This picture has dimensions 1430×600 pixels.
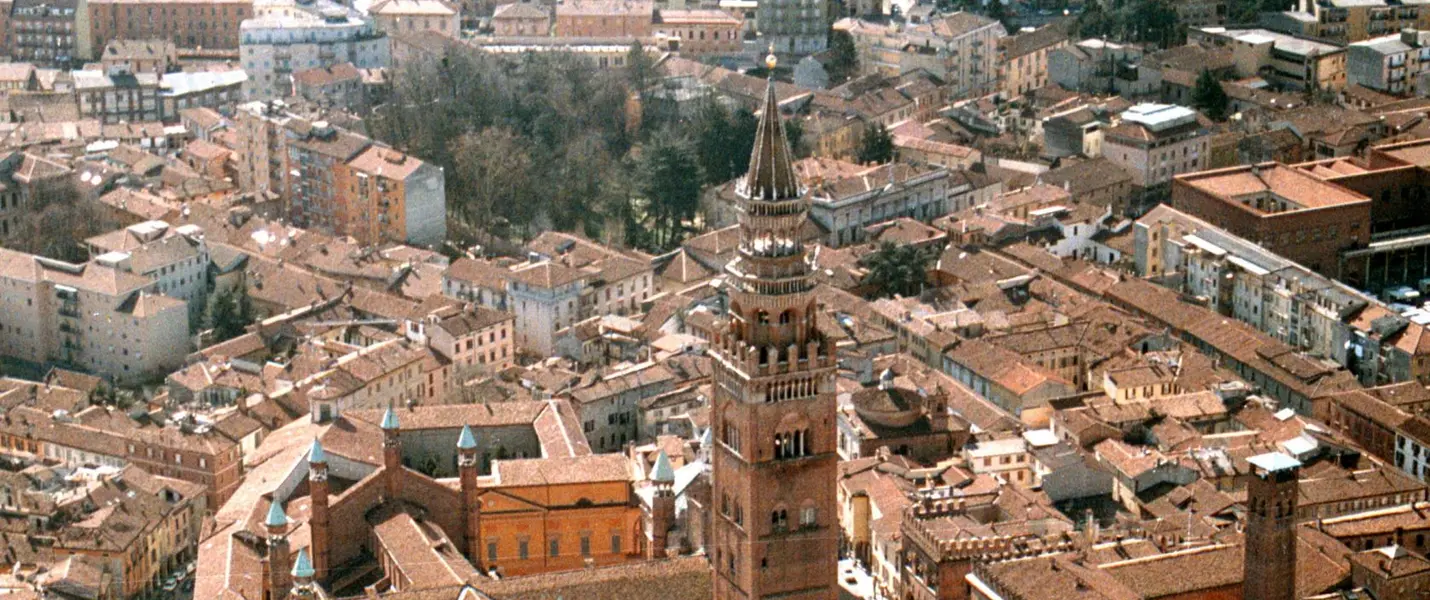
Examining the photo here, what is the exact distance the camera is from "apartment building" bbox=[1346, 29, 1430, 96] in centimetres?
12081

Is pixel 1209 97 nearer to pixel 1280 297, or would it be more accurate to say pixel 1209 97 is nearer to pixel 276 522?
pixel 1280 297

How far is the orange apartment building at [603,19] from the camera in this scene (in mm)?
129000

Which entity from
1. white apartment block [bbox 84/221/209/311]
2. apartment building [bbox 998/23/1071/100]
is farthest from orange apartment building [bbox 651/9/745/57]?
white apartment block [bbox 84/221/209/311]

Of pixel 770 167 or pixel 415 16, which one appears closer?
pixel 770 167

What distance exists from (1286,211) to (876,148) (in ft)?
60.1

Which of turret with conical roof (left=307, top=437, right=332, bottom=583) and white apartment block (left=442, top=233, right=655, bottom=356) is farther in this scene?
white apartment block (left=442, top=233, right=655, bottom=356)

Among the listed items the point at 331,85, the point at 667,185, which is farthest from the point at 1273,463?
the point at 331,85

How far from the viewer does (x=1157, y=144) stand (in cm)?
10956

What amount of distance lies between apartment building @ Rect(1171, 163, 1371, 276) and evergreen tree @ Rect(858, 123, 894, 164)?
1297cm

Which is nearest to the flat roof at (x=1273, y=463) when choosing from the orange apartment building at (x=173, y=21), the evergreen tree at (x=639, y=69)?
the evergreen tree at (x=639, y=69)

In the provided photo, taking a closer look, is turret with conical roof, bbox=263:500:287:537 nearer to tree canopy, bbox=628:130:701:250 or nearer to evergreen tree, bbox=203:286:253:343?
evergreen tree, bbox=203:286:253:343

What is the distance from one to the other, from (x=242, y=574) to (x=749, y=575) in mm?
17286

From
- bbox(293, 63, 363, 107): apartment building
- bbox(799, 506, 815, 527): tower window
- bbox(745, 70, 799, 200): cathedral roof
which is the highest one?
bbox(745, 70, 799, 200): cathedral roof

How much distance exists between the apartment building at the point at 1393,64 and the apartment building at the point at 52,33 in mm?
63098
